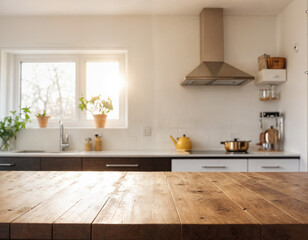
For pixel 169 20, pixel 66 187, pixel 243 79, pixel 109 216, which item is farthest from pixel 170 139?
pixel 109 216

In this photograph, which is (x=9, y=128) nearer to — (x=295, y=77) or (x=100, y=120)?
(x=100, y=120)

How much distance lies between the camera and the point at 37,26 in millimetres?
3623

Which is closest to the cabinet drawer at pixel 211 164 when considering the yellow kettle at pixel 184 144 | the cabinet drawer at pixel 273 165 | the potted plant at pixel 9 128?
the cabinet drawer at pixel 273 165

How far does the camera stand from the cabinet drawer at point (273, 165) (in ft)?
Result: 9.83

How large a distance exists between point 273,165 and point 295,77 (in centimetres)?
94

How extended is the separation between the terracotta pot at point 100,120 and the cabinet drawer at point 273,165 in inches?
68.0

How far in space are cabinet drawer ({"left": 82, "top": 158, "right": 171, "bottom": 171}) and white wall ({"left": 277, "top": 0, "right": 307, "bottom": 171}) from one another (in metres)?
1.35

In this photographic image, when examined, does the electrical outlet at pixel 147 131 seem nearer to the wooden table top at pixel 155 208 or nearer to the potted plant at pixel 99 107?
the potted plant at pixel 99 107

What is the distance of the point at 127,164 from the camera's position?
3.04 meters

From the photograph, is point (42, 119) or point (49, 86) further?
point (49, 86)

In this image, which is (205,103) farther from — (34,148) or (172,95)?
(34,148)

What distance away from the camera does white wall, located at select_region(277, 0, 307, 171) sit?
2.95 m

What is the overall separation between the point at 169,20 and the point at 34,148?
223 centimetres

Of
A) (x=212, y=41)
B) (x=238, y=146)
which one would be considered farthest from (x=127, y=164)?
(x=212, y=41)
